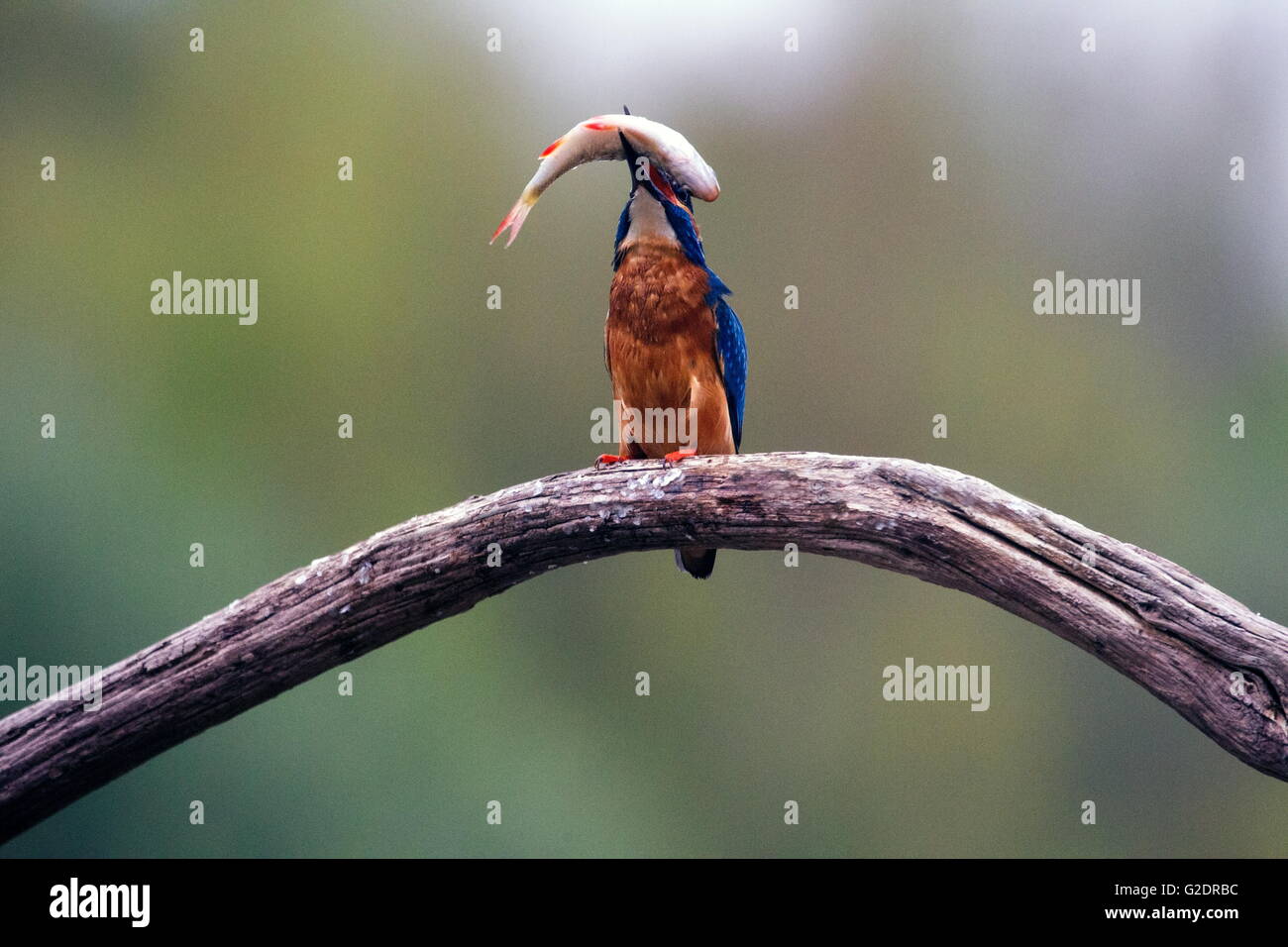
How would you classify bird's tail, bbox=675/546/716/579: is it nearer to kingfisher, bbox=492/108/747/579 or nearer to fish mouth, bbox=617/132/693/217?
kingfisher, bbox=492/108/747/579

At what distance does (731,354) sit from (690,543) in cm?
86

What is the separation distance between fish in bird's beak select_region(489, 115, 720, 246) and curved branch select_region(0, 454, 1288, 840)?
30.3 inches

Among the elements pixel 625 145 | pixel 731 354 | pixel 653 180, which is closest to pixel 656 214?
pixel 653 180

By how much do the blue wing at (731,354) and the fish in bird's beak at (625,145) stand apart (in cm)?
42

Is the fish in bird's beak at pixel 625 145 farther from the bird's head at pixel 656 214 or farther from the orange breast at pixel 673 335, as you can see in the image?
the orange breast at pixel 673 335

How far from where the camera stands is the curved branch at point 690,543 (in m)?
2.01

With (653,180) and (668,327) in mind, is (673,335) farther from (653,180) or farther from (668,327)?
(653,180)

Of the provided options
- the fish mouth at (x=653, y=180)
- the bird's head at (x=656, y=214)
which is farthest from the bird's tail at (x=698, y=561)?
the fish mouth at (x=653, y=180)

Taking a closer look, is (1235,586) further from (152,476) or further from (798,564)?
(152,476)

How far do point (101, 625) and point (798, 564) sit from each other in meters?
3.08

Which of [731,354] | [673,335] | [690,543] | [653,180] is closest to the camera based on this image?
[690,543]

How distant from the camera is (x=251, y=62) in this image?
15.2 feet

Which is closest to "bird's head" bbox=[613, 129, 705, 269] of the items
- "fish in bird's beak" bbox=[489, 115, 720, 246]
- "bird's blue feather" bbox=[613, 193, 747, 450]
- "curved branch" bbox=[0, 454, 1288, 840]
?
"bird's blue feather" bbox=[613, 193, 747, 450]

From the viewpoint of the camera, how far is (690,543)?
240 centimetres
